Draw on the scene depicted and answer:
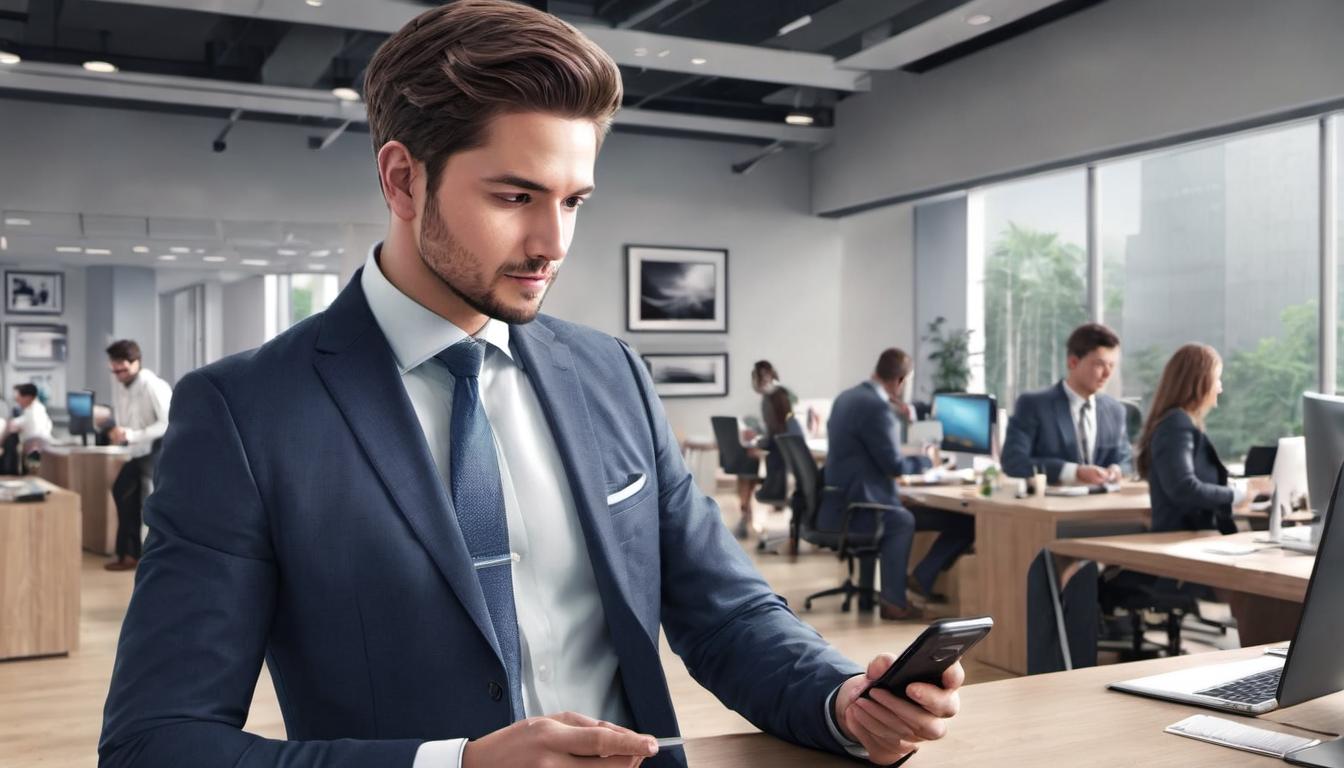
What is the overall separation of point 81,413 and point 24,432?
1.67ft

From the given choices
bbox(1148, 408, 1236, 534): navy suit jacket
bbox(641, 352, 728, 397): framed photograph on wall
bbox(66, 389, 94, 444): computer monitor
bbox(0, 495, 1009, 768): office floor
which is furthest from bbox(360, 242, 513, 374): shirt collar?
bbox(641, 352, 728, 397): framed photograph on wall

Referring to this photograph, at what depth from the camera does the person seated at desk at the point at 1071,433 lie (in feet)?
19.3

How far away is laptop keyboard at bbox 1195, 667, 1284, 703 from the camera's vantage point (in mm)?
1720

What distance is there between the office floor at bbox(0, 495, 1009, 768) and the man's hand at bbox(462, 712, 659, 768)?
10.6 ft

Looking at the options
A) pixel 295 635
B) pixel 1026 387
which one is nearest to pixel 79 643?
pixel 295 635

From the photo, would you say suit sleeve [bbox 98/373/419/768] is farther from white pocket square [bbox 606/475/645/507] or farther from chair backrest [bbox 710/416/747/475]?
chair backrest [bbox 710/416/747/475]

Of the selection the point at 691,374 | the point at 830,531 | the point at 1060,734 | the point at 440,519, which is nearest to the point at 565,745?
the point at 440,519

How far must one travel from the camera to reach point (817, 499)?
Result: 268 inches

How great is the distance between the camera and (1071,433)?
606 cm

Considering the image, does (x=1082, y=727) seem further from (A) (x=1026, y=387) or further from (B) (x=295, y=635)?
(A) (x=1026, y=387)

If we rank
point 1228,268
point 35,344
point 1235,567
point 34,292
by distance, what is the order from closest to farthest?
point 1235,567 < point 1228,268 < point 34,292 < point 35,344

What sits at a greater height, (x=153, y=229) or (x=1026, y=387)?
(x=153, y=229)

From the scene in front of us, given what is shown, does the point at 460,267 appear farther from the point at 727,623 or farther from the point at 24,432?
the point at 24,432

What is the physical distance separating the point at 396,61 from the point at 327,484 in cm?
44
